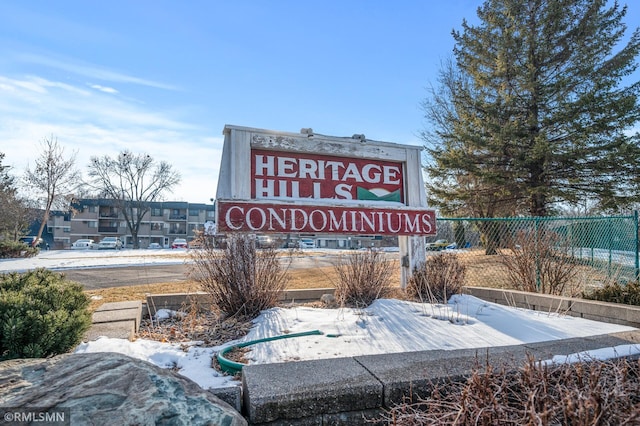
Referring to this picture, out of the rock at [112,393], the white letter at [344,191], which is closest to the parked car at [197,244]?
the white letter at [344,191]

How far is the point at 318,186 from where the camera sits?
232 inches

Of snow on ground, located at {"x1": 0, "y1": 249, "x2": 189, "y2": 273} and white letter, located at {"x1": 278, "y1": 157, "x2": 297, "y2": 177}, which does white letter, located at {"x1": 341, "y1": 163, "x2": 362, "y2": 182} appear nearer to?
white letter, located at {"x1": 278, "y1": 157, "x2": 297, "y2": 177}

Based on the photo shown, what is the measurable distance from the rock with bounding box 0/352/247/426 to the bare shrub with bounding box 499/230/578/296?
589 cm

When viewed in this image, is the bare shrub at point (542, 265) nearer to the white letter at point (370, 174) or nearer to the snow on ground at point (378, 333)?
the snow on ground at point (378, 333)

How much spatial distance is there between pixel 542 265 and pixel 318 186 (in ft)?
12.7

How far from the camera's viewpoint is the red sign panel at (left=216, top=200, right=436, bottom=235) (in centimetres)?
529

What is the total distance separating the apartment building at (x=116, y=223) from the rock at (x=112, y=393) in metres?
55.6

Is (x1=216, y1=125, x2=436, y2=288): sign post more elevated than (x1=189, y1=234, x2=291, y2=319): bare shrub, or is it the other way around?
(x1=216, y1=125, x2=436, y2=288): sign post

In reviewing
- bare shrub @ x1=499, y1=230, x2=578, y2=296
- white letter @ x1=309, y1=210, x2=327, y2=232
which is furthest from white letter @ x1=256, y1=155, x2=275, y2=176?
bare shrub @ x1=499, y1=230, x2=578, y2=296

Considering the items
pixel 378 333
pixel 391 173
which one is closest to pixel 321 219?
pixel 391 173

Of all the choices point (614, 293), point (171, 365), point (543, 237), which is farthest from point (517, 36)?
point (171, 365)

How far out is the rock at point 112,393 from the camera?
1.49 meters

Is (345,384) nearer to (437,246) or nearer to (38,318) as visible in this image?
(38,318)

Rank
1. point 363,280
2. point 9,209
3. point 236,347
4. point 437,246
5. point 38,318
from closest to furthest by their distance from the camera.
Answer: point 38,318
point 236,347
point 363,280
point 437,246
point 9,209
